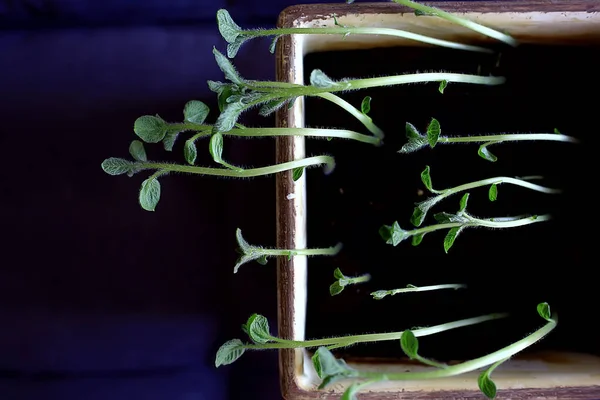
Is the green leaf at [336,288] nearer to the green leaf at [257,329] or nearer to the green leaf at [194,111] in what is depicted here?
the green leaf at [257,329]

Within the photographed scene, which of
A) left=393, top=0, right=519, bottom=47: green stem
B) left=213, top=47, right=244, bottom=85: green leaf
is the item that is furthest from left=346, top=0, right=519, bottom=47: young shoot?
left=213, top=47, right=244, bottom=85: green leaf

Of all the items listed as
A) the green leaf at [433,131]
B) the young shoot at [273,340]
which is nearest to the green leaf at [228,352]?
the young shoot at [273,340]

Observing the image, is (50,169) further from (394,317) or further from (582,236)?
(582,236)

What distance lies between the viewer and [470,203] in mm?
633

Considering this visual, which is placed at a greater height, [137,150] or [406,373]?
[137,150]

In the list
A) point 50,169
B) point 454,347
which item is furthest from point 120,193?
point 454,347

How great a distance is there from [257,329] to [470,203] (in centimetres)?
28

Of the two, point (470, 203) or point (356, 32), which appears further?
point (470, 203)

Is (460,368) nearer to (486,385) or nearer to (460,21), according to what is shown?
(486,385)

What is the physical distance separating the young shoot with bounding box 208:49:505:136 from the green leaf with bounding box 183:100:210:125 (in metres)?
0.03

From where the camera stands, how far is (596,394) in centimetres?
50

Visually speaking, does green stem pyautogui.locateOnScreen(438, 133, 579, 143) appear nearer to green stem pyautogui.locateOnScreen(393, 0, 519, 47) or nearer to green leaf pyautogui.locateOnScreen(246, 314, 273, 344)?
green stem pyautogui.locateOnScreen(393, 0, 519, 47)

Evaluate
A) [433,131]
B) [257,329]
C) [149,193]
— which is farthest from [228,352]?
[433,131]

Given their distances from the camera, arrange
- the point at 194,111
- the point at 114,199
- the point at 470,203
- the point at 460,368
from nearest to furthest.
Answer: the point at 460,368 → the point at 194,111 → the point at 470,203 → the point at 114,199
